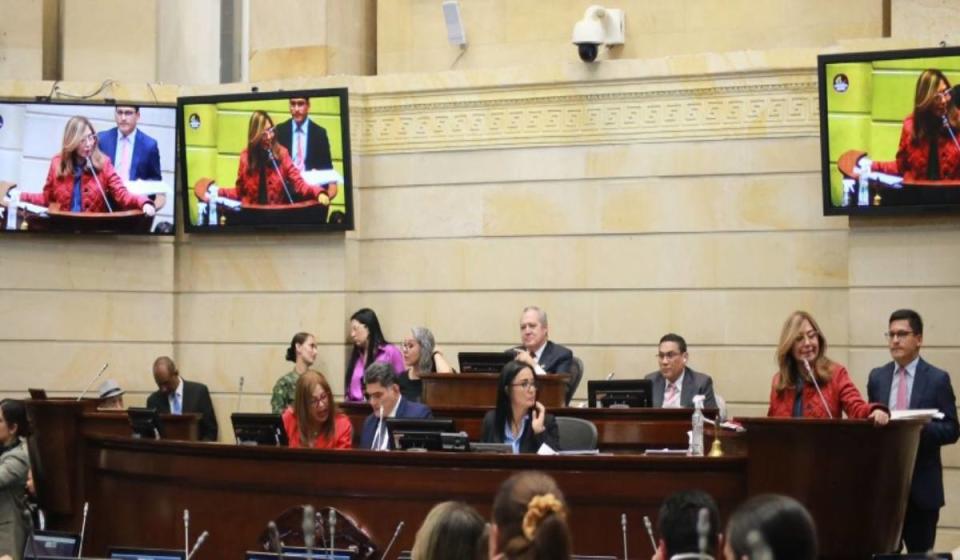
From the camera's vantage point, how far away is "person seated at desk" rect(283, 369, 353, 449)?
29.1ft

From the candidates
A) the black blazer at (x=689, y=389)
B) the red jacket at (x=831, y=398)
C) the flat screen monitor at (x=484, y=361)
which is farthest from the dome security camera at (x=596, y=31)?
the red jacket at (x=831, y=398)

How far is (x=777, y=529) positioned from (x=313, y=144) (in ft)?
30.1

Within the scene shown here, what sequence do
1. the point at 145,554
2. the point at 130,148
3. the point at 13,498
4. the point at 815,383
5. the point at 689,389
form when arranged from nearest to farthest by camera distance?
the point at 145,554
the point at 815,383
the point at 13,498
the point at 689,389
the point at 130,148

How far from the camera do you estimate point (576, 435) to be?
8953 mm

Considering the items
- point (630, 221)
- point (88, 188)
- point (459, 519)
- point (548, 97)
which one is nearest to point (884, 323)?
point (630, 221)

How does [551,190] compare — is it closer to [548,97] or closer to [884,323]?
[548,97]

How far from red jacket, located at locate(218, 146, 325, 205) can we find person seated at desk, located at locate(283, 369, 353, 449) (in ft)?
13.9

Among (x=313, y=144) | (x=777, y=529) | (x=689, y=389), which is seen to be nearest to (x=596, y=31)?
(x=313, y=144)

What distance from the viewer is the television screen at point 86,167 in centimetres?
1340

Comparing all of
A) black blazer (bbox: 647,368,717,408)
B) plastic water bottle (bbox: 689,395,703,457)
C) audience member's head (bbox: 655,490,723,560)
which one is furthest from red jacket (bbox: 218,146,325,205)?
audience member's head (bbox: 655,490,723,560)

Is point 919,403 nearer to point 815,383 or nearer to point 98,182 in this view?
point 815,383

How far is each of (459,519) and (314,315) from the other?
8.56 m

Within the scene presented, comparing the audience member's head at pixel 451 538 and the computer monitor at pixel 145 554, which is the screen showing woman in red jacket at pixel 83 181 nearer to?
the computer monitor at pixel 145 554

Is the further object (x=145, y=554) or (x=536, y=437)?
(x=536, y=437)
